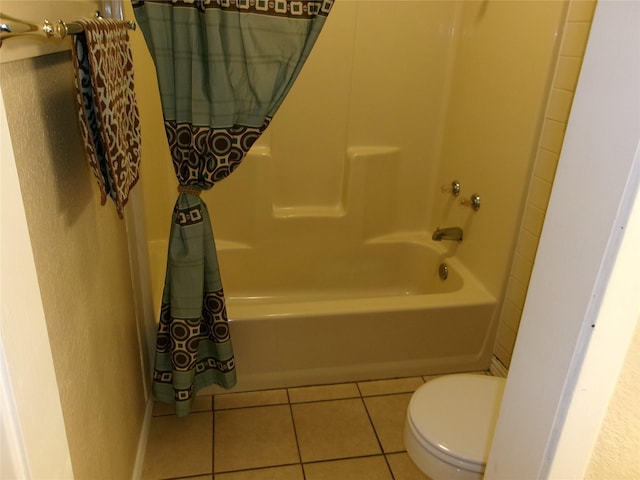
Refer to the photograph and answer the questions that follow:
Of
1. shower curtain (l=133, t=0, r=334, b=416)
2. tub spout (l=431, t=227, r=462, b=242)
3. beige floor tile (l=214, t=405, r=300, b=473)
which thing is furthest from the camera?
tub spout (l=431, t=227, r=462, b=242)

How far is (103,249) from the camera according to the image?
1.30 m

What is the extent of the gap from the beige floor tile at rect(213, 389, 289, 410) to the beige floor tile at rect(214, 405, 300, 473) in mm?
26

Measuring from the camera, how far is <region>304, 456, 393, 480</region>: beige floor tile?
5.65 ft

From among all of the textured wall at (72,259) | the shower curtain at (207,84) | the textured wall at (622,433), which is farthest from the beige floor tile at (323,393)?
the textured wall at (622,433)

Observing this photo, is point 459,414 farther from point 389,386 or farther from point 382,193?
point 382,193

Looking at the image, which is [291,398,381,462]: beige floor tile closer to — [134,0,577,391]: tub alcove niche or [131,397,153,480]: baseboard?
[134,0,577,391]: tub alcove niche

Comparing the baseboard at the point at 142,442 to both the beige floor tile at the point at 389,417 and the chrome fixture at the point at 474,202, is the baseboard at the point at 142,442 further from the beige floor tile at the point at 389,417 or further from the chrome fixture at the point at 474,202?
the chrome fixture at the point at 474,202

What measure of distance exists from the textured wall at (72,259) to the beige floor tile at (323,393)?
75 cm

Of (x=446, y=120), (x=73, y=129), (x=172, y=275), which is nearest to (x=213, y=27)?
(x=73, y=129)

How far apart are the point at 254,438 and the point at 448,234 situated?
1.29m

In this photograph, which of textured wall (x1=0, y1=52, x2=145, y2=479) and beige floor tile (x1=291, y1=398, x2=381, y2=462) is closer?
textured wall (x1=0, y1=52, x2=145, y2=479)

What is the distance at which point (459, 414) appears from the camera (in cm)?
164

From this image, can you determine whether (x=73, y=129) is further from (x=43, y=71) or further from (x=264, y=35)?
(x=264, y=35)

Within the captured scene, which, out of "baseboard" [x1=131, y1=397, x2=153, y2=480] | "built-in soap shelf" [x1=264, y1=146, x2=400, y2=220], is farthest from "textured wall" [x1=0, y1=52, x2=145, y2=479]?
"built-in soap shelf" [x1=264, y1=146, x2=400, y2=220]
